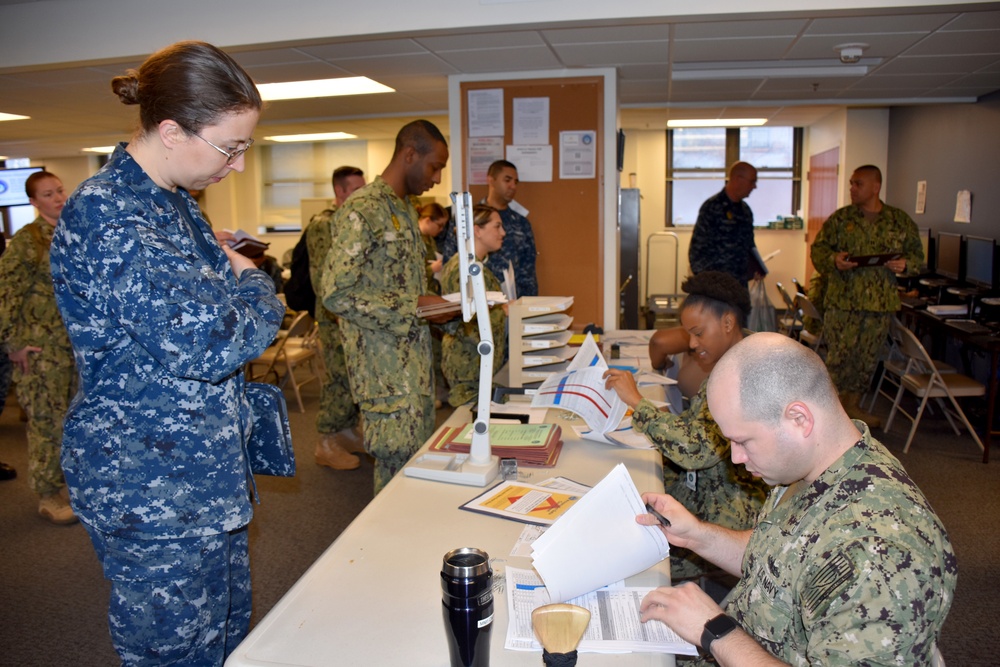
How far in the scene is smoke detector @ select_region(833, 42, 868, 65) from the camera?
4.34 meters

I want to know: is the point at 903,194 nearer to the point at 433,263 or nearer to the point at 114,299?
the point at 433,263

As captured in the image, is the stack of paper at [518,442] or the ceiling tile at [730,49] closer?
the stack of paper at [518,442]

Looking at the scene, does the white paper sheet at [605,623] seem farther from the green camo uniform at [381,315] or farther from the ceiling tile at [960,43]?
the ceiling tile at [960,43]

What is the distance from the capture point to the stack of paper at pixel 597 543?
1.36 m

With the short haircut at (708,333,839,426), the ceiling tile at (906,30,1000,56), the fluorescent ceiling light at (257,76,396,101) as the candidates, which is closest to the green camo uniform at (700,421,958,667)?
the short haircut at (708,333,839,426)

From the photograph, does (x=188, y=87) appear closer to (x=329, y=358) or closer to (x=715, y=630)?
(x=715, y=630)

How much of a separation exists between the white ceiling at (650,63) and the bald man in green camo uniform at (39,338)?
3.79ft

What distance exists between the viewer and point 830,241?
5465mm

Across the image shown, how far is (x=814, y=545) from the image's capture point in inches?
45.5

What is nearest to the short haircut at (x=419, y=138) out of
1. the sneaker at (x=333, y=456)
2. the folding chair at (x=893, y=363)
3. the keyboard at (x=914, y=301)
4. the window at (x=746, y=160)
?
the sneaker at (x=333, y=456)

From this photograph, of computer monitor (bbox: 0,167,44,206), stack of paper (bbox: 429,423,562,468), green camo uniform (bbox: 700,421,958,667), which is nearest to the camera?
green camo uniform (bbox: 700,421,958,667)

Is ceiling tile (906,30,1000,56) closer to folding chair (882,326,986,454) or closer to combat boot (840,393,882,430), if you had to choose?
folding chair (882,326,986,454)

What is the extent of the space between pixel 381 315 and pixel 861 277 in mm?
3936

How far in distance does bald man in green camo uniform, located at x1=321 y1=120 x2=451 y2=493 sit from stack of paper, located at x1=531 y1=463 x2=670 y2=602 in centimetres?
127
